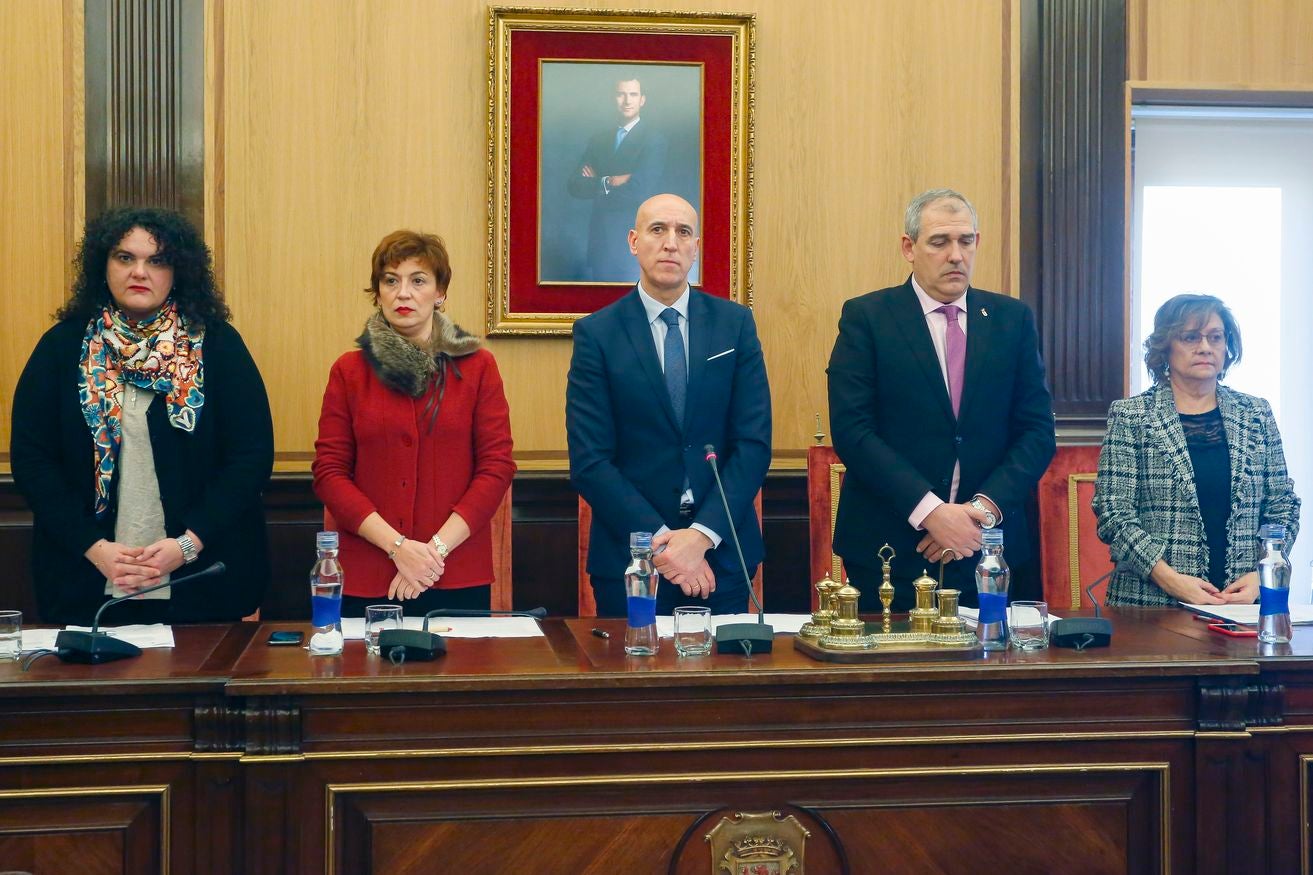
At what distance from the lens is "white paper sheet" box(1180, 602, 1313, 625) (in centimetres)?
266

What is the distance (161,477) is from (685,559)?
122cm

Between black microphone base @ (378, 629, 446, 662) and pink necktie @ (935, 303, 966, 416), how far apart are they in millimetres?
1427

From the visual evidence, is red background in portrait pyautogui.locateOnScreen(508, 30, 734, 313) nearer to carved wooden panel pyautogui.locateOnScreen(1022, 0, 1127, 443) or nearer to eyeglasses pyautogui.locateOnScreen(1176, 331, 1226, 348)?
carved wooden panel pyautogui.locateOnScreen(1022, 0, 1127, 443)

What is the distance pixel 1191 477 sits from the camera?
310 cm

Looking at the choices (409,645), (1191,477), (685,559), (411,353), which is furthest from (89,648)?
(1191,477)

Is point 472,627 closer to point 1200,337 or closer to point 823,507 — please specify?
point 823,507

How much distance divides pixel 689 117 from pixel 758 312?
643 millimetres

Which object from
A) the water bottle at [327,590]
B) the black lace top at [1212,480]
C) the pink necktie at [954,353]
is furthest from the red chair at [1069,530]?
the water bottle at [327,590]

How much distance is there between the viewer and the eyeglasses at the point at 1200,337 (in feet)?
10.4

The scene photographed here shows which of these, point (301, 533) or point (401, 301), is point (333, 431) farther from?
point (301, 533)

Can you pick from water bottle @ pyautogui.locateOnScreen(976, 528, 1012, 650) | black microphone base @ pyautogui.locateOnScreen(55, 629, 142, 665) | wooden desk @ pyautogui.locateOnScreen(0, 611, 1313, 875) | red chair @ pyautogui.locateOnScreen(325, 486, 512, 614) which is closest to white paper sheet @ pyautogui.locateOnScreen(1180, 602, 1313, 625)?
wooden desk @ pyautogui.locateOnScreen(0, 611, 1313, 875)

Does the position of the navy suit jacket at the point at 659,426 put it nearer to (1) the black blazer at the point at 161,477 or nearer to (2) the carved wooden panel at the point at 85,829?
(1) the black blazer at the point at 161,477

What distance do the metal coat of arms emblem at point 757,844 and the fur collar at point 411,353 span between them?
1.36 meters

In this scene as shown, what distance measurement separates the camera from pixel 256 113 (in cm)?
388
